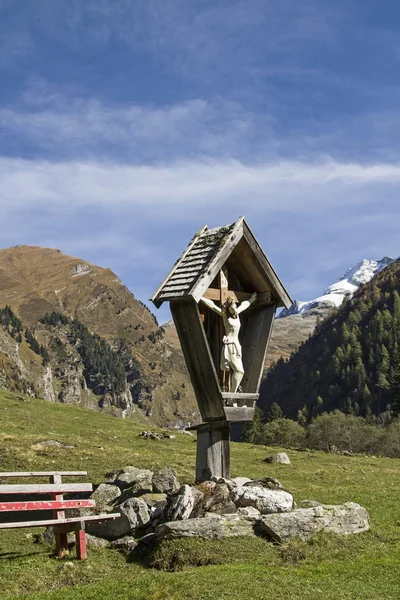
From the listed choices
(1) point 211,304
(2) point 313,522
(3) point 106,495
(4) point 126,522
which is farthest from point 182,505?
(1) point 211,304

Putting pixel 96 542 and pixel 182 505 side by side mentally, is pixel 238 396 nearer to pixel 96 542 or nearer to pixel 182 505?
pixel 182 505

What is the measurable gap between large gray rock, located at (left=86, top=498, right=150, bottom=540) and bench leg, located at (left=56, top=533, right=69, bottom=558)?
154 centimetres

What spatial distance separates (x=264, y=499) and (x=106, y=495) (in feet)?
17.3

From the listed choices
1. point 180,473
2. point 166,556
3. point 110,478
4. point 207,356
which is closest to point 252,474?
point 180,473

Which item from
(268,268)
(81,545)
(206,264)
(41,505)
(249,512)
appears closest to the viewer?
(41,505)

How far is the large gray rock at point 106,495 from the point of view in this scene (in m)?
17.7

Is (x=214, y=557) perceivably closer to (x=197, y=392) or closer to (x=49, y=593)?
(x=49, y=593)

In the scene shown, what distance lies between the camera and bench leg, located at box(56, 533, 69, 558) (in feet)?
44.1

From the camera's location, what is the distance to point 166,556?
12703 mm

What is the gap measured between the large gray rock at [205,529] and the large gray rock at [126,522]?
1.42m

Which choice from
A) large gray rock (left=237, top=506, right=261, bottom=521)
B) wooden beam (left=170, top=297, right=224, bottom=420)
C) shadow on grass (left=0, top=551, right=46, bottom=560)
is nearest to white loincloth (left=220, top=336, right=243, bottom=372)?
wooden beam (left=170, top=297, right=224, bottom=420)

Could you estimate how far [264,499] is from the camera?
48.5ft

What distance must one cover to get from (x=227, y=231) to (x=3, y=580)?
10160 mm

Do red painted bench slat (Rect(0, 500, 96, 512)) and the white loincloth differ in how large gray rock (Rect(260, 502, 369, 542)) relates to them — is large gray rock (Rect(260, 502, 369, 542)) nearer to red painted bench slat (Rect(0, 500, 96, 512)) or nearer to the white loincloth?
red painted bench slat (Rect(0, 500, 96, 512))
